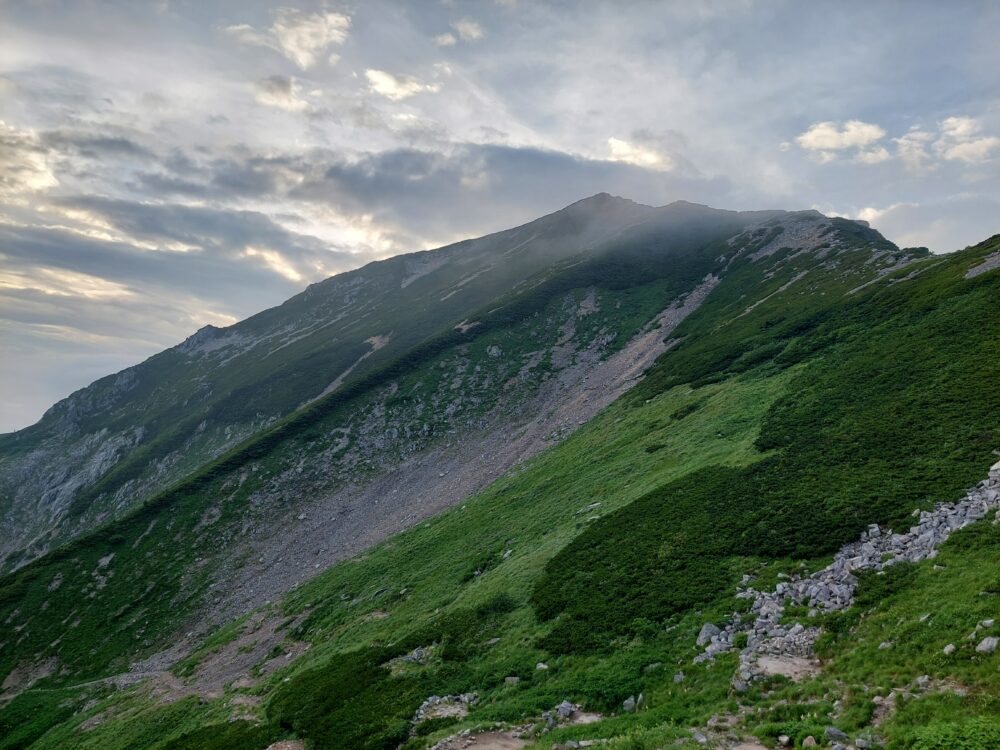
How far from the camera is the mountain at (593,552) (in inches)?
688

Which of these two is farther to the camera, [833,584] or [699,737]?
[833,584]

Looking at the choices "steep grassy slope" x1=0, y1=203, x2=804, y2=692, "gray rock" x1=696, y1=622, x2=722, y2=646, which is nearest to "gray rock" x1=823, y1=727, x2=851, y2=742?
"gray rock" x1=696, y1=622, x2=722, y2=646

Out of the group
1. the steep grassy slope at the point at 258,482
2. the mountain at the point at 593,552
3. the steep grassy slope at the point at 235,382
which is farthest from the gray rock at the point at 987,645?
the steep grassy slope at the point at 235,382

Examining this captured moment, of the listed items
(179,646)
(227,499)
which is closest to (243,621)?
(179,646)

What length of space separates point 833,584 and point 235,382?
489 feet

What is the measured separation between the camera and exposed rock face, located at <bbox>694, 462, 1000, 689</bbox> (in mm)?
18312

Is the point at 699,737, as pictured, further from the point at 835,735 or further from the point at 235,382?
the point at 235,382

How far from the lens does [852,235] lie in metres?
106

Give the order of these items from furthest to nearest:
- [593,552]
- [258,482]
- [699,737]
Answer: [258,482] < [593,552] < [699,737]

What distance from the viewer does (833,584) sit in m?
19.9

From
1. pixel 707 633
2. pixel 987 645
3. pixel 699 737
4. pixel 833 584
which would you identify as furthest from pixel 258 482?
A: pixel 987 645

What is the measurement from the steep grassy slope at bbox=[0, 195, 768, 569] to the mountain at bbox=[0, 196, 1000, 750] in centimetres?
1019

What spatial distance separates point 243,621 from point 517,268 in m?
133

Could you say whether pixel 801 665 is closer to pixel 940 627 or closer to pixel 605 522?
pixel 940 627
